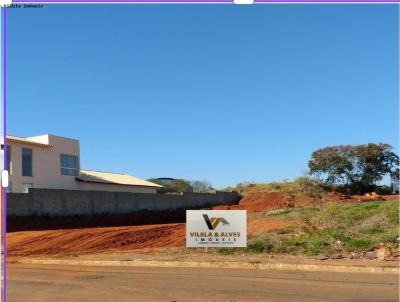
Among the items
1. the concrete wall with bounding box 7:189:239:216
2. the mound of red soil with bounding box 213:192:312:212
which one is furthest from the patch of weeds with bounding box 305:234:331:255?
the mound of red soil with bounding box 213:192:312:212

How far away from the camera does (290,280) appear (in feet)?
36.4

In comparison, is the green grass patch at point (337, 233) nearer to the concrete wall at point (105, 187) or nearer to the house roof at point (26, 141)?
the house roof at point (26, 141)

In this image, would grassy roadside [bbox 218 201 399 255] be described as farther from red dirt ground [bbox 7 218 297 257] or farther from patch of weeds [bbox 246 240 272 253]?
red dirt ground [bbox 7 218 297 257]

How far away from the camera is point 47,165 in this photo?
40875 millimetres

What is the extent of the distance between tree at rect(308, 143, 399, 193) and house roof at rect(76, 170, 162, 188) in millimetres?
19148

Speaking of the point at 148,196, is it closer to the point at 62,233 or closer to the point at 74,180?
the point at 74,180

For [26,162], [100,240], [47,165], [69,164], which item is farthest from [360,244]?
[69,164]

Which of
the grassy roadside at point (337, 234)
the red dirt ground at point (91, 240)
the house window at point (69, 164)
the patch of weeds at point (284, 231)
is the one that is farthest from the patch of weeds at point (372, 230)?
the house window at point (69, 164)

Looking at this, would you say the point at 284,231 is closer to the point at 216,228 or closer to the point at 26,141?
the point at 216,228

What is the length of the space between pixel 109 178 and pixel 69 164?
8.20 metres

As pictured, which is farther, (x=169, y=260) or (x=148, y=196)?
(x=148, y=196)

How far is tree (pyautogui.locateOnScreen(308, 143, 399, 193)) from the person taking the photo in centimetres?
5206

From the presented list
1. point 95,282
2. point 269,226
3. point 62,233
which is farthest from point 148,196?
point 95,282

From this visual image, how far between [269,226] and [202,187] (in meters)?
54.1
